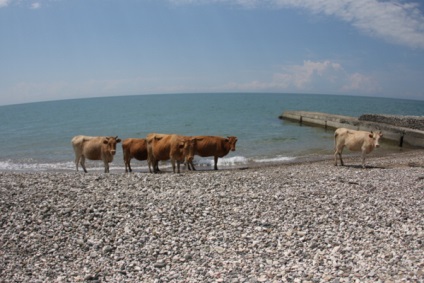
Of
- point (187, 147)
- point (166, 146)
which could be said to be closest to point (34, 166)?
point (166, 146)

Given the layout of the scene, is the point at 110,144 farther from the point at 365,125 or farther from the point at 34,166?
the point at 365,125

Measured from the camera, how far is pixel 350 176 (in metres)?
12.9

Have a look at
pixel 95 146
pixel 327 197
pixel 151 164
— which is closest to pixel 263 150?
pixel 151 164

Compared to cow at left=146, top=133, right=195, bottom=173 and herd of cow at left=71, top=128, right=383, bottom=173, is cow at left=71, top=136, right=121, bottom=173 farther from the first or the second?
cow at left=146, top=133, right=195, bottom=173

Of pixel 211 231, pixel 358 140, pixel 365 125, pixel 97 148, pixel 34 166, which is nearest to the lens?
pixel 211 231

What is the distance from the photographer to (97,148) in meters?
16.5

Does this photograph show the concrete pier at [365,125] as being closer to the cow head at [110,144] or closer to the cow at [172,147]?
the cow at [172,147]

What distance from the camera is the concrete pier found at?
26156 mm

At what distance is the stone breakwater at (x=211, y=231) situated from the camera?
6426mm

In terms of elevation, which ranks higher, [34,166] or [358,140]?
[358,140]

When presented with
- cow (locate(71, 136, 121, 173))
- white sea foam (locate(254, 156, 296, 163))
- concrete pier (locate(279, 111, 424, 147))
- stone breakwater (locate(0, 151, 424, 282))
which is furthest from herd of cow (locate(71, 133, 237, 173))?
concrete pier (locate(279, 111, 424, 147))

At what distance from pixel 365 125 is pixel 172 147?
74.3 ft

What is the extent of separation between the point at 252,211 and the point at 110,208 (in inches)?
135

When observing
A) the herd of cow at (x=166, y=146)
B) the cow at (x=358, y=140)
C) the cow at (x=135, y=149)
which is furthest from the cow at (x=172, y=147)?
the cow at (x=358, y=140)
